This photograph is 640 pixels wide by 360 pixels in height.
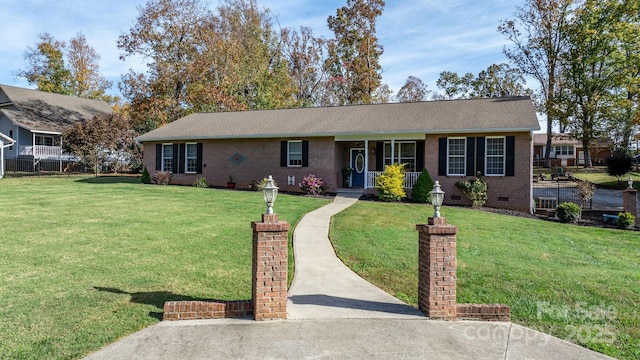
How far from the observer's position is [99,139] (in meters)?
28.8

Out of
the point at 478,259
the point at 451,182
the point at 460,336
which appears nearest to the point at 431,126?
the point at 451,182

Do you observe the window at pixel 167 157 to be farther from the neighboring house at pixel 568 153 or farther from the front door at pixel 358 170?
the neighboring house at pixel 568 153

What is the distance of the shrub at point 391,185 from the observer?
16.9 meters

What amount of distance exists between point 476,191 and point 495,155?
6.30 feet

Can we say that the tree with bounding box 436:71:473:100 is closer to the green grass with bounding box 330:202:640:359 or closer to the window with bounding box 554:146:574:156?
the window with bounding box 554:146:574:156

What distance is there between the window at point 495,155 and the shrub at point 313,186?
7.29 m

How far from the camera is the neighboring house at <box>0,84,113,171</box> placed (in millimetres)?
31578

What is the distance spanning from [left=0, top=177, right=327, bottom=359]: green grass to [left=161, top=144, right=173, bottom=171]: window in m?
9.56

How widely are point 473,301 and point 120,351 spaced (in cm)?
462

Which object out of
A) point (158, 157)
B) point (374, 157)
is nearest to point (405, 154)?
point (374, 157)

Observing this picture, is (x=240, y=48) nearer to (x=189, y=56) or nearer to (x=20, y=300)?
(x=189, y=56)

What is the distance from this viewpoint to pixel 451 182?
57.4 feet

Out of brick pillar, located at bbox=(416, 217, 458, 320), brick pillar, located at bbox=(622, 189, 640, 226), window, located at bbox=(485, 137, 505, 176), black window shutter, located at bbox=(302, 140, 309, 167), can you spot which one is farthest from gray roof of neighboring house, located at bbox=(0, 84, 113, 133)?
brick pillar, located at bbox=(622, 189, 640, 226)

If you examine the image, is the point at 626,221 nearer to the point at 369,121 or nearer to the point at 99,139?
the point at 369,121
